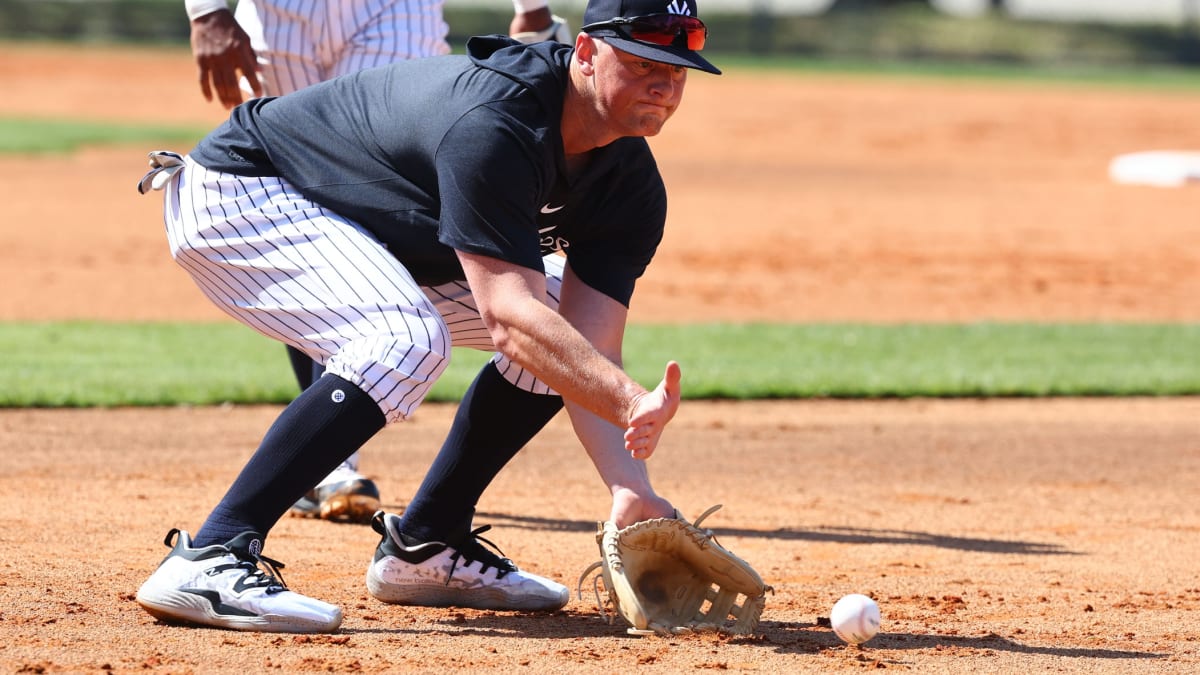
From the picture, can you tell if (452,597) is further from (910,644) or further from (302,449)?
(910,644)

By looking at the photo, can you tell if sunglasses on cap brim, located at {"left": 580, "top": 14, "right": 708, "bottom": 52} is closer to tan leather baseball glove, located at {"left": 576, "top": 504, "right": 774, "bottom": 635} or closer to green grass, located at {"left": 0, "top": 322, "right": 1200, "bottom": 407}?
tan leather baseball glove, located at {"left": 576, "top": 504, "right": 774, "bottom": 635}

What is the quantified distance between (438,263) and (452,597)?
0.81 metres

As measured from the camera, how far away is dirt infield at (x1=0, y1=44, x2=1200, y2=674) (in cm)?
325

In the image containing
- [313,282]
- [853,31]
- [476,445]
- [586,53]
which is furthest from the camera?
[853,31]

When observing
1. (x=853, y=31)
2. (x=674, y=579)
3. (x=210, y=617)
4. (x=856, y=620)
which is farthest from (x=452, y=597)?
(x=853, y=31)

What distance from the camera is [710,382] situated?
7.30 m

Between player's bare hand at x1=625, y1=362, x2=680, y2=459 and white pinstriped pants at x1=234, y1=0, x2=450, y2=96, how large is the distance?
2.34 m

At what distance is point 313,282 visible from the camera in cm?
329

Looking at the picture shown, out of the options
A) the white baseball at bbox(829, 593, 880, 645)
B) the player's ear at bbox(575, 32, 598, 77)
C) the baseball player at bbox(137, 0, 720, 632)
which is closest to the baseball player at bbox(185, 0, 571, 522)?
the baseball player at bbox(137, 0, 720, 632)

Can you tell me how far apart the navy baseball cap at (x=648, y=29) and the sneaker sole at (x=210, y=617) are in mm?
1311

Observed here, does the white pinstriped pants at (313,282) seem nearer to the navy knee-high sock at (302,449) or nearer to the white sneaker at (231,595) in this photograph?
the navy knee-high sock at (302,449)

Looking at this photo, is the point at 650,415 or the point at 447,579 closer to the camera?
Result: the point at 650,415

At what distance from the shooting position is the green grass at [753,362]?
686 centimetres

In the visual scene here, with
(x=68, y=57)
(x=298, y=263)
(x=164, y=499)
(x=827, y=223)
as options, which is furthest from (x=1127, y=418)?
(x=68, y=57)
